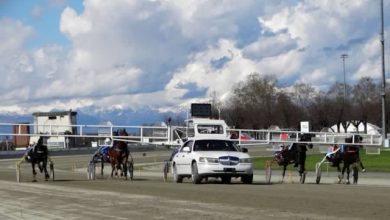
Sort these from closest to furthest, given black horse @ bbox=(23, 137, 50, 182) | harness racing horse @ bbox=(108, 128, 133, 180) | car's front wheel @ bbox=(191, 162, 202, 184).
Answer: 1. car's front wheel @ bbox=(191, 162, 202, 184)
2. black horse @ bbox=(23, 137, 50, 182)
3. harness racing horse @ bbox=(108, 128, 133, 180)

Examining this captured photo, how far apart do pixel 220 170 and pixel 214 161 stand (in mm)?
385

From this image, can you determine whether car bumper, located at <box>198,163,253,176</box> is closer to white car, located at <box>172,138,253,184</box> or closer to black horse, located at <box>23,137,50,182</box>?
white car, located at <box>172,138,253,184</box>

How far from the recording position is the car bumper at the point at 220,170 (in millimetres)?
24547

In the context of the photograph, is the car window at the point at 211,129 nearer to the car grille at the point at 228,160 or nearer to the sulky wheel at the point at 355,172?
the car grille at the point at 228,160

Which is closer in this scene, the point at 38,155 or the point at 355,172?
the point at 355,172

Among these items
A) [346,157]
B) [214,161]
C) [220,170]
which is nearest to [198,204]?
[220,170]

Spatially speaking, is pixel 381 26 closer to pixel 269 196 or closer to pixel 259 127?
pixel 269 196

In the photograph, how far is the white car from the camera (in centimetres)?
2462

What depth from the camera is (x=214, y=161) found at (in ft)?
80.9

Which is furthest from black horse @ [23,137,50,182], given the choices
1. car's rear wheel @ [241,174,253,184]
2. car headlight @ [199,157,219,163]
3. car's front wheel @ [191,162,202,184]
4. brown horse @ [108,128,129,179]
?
car's rear wheel @ [241,174,253,184]

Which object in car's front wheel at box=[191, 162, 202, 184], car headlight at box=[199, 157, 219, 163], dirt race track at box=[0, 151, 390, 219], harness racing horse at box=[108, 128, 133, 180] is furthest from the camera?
harness racing horse at box=[108, 128, 133, 180]

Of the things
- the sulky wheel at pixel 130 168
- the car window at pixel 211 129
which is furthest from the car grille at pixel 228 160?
the car window at pixel 211 129

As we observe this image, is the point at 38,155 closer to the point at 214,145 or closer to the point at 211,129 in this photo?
the point at 214,145

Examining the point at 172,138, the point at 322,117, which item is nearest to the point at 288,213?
the point at 172,138
